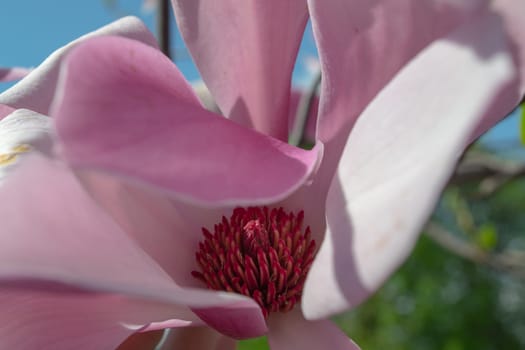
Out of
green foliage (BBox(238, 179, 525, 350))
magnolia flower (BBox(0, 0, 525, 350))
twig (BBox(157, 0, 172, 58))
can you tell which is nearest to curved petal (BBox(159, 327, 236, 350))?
magnolia flower (BBox(0, 0, 525, 350))

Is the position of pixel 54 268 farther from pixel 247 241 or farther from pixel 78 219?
pixel 247 241

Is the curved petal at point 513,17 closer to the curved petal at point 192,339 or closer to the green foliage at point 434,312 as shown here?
the curved petal at point 192,339

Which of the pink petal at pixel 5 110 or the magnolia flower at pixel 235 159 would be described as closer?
the magnolia flower at pixel 235 159

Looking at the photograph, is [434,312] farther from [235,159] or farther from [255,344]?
[235,159]

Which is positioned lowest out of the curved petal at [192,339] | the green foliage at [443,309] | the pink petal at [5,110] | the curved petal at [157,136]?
the green foliage at [443,309]

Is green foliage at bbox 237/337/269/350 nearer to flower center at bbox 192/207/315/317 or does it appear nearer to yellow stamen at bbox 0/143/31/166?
flower center at bbox 192/207/315/317

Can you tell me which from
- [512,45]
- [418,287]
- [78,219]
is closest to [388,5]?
[512,45]

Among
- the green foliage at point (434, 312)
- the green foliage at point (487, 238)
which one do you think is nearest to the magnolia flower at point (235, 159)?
the green foliage at point (487, 238)

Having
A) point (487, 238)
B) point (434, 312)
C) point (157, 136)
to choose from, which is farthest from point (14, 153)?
point (434, 312)

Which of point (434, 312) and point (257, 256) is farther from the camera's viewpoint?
point (434, 312)
